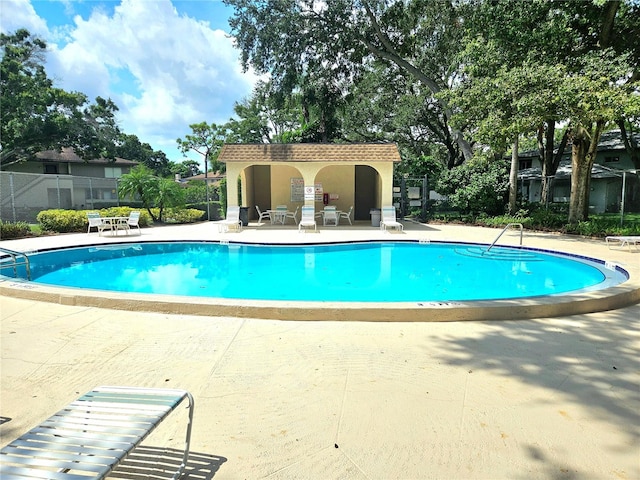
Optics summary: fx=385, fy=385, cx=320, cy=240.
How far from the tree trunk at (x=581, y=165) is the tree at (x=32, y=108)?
29169 millimetres

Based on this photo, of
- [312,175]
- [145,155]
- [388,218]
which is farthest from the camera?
[145,155]

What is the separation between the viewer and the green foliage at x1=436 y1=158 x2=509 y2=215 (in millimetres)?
17922

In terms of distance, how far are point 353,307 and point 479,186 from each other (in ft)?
50.5

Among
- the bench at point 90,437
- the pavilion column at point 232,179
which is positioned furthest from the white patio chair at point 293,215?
the bench at point 90,437

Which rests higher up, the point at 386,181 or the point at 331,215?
the point at 386,181

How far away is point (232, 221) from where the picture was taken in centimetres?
1514

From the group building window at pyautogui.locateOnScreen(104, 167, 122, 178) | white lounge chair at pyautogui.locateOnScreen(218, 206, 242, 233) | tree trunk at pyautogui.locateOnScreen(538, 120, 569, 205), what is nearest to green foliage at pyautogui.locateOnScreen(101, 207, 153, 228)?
white lounge chair at pyautogui.locateOnScreen(218, 206, 242, 233)

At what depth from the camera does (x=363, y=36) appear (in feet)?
70.1

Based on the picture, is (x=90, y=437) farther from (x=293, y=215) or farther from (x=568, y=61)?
(x=293, y=215)

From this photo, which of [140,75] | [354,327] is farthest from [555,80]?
[140,75]

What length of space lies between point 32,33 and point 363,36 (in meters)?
21.8

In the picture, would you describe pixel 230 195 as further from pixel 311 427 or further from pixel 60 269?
pixel 311 427

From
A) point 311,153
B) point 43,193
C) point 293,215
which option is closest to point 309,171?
point 311,153

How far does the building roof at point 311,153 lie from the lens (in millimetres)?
16203
